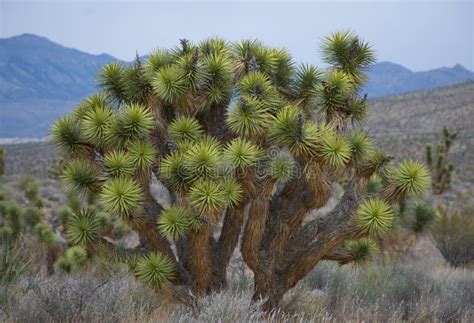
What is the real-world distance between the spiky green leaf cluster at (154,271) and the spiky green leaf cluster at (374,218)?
5.99 ft

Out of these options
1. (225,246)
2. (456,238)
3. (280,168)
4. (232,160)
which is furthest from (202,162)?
(456,238)

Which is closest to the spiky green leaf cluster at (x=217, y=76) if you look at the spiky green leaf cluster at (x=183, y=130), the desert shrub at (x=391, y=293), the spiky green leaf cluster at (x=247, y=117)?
the spiky green leaf cluster at (x=183, y=130)

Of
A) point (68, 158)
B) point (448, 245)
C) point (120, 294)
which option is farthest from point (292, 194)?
point (448, 245)

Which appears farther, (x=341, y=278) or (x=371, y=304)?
(x=341, y=278)

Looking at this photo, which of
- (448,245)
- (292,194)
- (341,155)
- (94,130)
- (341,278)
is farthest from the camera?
(448,245)

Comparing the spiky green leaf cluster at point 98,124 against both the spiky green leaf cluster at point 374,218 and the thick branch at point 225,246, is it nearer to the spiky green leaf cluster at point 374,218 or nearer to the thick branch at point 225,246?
the thick branch at point 225,246

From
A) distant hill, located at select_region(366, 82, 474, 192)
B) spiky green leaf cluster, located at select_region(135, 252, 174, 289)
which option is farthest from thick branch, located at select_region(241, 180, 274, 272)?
distant hill, located at select_region(366, 82, 474, 192)

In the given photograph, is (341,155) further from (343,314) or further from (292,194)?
(343,314)

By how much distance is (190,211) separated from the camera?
4.90 meters

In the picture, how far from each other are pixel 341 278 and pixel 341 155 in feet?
8.95

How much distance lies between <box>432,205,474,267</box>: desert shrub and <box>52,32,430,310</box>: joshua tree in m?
6.12

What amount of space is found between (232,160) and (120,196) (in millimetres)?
996

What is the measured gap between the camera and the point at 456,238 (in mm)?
11312

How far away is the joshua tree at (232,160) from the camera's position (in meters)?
4.89
